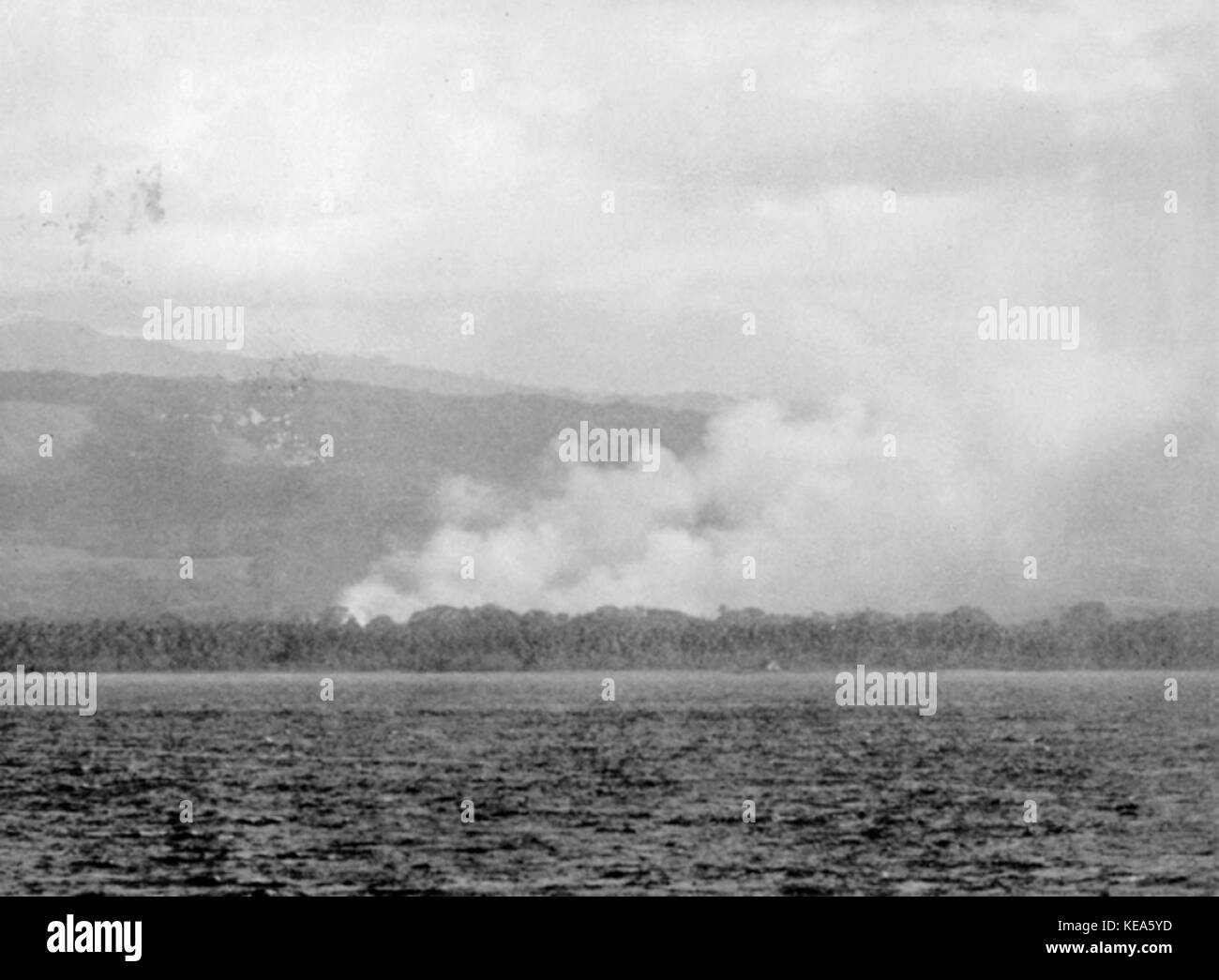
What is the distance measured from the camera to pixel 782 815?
96.2m

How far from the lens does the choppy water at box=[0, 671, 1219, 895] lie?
73.1 meters

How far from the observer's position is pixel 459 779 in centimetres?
11462

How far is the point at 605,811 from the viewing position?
93938 millimetres

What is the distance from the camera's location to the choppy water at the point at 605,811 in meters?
73.1
